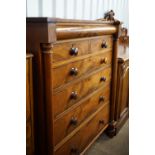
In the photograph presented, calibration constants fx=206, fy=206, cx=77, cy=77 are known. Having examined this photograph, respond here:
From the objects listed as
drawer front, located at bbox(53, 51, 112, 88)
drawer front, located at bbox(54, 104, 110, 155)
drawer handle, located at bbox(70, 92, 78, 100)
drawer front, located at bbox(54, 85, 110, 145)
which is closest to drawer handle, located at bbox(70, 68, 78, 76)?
drawer front, located at bbox(53, 51, 112, 88)

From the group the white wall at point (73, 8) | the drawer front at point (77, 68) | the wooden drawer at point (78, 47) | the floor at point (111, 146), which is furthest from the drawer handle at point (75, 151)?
the white wall at point (73, 8)

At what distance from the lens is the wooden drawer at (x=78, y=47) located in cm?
125

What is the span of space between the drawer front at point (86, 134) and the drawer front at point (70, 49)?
2.07 ft

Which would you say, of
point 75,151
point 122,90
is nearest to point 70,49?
point 75,151

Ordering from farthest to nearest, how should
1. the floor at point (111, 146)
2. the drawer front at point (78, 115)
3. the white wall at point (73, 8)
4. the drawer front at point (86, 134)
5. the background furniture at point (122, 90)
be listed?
the background furniture at point (122, 90)
the floor at point (111, 146)
the white wall at point (73, 8)
the drawer front at point (86, 134)
the drawer front at point (78, 115)

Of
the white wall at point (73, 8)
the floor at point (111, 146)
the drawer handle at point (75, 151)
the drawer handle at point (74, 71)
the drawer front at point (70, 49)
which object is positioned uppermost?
the white wall at point (73, 8)

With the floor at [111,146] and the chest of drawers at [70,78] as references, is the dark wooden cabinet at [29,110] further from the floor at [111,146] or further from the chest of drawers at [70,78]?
the floor at [111,146]

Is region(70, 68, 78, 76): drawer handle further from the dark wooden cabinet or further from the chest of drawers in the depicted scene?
the dark wooden cabinet

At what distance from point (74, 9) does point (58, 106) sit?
3.99 feet

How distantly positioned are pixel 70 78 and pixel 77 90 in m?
0.15

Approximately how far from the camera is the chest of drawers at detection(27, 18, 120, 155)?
1169mm

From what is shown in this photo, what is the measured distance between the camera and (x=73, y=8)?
2.13m

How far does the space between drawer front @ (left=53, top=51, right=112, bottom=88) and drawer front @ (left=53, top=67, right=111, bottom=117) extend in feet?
0.20
